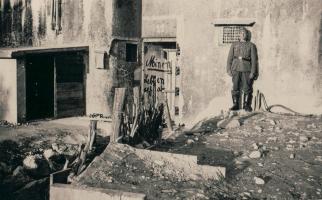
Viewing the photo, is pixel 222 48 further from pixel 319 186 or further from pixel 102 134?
pixel 319 186

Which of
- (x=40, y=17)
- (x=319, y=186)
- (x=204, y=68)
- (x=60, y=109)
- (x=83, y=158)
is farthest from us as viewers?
(x=40, y=17)

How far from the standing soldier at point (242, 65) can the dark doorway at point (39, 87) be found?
18.1ft

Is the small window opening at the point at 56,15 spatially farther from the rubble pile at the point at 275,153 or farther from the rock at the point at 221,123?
the rubble pile at the point at 275,153

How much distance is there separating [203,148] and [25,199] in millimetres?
3549

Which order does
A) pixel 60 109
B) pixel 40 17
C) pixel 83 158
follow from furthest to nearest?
1. pixel 40 17
2. pixel 60 109
3. pixel 83 158

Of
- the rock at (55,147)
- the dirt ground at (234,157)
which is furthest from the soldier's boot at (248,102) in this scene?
the rock at (55,147)

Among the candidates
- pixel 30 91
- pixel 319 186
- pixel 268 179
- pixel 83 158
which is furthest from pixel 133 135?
pixel 30 91

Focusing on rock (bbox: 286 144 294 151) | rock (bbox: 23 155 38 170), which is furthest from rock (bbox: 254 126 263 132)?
rock (bbox: 23 155 38 170)

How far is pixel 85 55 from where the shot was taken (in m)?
13.4

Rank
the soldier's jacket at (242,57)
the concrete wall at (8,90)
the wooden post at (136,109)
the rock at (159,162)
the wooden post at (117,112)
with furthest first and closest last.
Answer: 1. the concrete wall at (8,90)
2. the soldier's jacket at (242,57)
3. the wooden post at (136,109)
4. the wooden post at (117,112)
5. the rock at (159,162)

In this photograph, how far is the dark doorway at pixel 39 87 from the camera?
12.7 metres

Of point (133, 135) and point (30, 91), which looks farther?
point (30, 91)

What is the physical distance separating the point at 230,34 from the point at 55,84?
18.0ft

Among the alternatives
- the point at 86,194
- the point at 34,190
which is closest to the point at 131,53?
the point at 34,190
